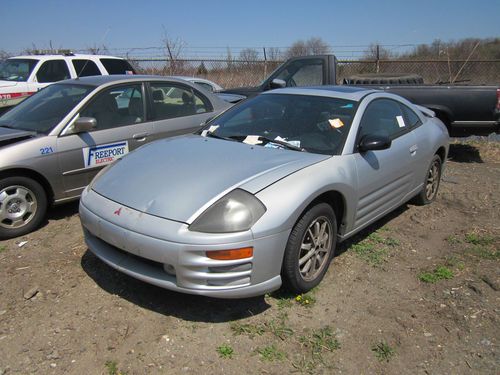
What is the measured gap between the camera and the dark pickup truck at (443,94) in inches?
295

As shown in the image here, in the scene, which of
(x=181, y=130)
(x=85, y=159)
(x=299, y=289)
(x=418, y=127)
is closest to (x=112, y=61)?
(x=181, y=130)

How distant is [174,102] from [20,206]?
2.25 m

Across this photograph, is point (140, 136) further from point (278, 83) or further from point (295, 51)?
point (295, 51)

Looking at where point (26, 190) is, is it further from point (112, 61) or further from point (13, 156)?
point (112, 61)

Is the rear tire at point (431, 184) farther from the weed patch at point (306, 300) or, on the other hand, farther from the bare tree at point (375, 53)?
the bare tree at point (375, 53)

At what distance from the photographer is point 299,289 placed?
3307mm

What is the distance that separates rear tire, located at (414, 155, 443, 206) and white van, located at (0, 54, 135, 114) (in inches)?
302

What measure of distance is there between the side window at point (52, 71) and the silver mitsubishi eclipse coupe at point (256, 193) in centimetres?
670

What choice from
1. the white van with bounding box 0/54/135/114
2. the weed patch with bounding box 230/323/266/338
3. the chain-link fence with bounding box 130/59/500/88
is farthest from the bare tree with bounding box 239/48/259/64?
the weed patch with bounding box 230/323/266/338

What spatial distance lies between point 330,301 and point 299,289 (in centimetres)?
27

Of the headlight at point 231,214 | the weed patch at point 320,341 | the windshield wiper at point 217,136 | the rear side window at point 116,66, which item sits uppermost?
the rear side window at point 116,66

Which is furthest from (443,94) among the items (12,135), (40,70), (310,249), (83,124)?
(40,70)

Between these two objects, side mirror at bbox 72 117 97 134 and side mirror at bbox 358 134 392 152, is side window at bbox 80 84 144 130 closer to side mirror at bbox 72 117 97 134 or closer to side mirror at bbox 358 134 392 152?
side mirror at bbox 72 117 97 134

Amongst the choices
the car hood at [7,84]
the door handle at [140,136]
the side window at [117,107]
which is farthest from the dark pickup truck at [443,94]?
the car hood at [7,84]
